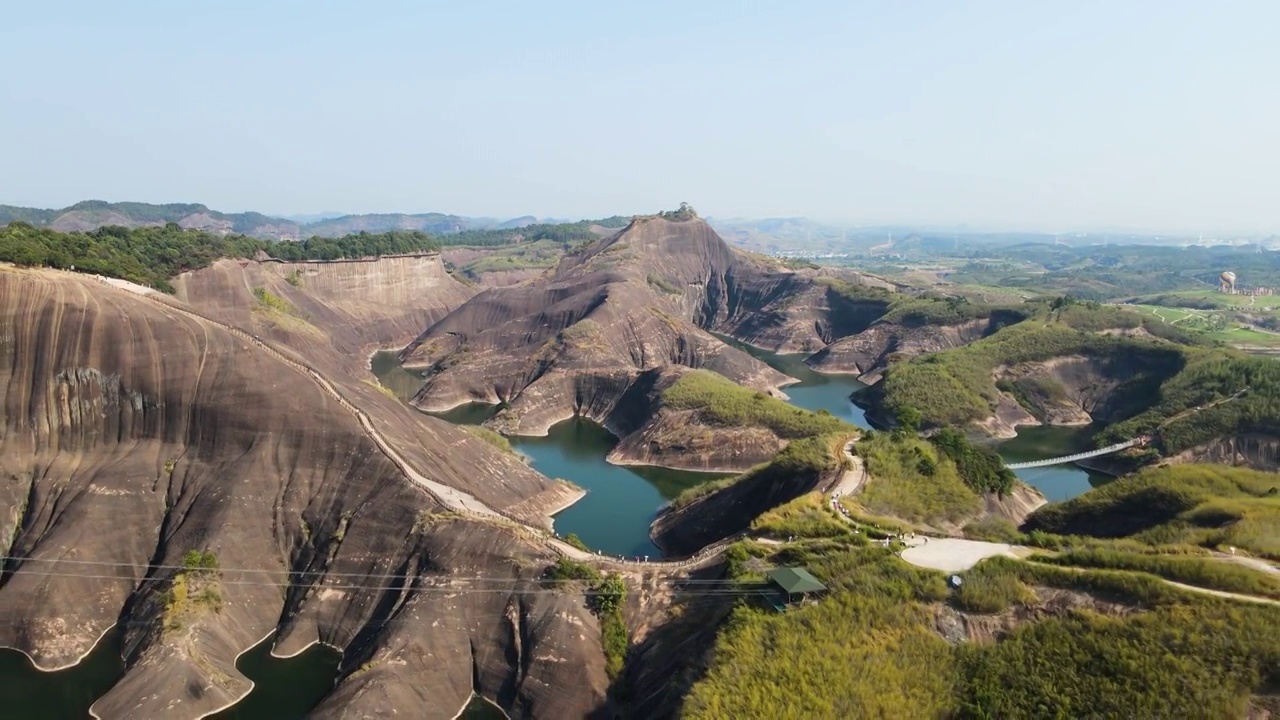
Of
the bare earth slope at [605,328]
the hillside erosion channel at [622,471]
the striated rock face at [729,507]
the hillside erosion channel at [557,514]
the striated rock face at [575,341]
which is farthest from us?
the bare earth slope at [605,328]

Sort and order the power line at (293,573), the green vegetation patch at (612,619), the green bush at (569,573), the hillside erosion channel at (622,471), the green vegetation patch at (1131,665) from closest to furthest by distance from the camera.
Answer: the green vegetation patch at (1131,665) < the green vegetation patch at (612,619) < the green bush at (569,573) < the power line at (293,573) < the hillside erosion channel at (622,471)

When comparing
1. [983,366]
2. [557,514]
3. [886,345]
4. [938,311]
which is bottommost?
[557,514]

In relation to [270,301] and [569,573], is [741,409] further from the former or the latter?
[270,301]

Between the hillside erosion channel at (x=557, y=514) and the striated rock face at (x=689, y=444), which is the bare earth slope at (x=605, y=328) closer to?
the hillside erosion channel at (x=557, y=514)

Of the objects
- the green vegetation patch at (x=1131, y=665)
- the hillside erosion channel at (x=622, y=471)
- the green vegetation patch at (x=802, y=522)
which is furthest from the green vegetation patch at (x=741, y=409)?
the green vegetation patch at (x=1131, y=665)

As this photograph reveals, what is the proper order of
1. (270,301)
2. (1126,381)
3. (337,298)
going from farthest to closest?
(337,298) → (270,301) → (1126,381)

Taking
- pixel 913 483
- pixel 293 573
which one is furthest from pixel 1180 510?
pixel 293 573

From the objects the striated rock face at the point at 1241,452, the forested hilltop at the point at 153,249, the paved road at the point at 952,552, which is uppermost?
the forested hilltop at the point at 153,249
